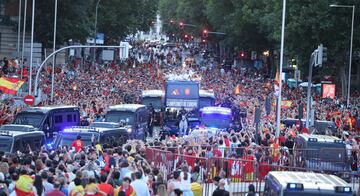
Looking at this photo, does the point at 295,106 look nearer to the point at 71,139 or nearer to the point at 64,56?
the point at 71,139

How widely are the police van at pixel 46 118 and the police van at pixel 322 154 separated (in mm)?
12769

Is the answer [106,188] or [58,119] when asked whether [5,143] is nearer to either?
[58,119]

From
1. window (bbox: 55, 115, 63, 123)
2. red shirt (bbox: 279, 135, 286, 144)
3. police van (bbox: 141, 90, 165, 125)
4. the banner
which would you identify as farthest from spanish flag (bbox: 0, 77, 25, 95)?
the banner

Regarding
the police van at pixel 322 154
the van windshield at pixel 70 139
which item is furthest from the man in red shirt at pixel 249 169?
the van windshield at pixel 70 139

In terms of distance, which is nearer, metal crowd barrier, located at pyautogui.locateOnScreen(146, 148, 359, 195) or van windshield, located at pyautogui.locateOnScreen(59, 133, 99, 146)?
metal crowd barrier, located at pyautogui.locateOnScreen(146, 148, 359, 195)

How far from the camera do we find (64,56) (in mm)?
89750

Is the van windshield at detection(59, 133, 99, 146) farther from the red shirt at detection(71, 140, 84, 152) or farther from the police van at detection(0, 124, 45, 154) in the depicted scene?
the red shirt at detection(71, 140, 84, 152)

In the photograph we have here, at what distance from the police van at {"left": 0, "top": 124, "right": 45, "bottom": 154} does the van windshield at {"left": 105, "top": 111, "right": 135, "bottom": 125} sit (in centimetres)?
930

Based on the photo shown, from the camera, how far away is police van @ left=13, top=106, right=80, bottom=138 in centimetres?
3747

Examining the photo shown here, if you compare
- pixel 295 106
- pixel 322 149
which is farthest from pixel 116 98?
pixel 322 149

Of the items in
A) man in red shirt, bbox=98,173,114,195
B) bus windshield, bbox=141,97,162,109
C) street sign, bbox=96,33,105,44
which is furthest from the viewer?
street sign, bbox=96,33,105,44

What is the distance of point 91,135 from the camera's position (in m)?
31.1

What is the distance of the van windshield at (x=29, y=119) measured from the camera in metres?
37.3

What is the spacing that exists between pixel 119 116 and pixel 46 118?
169 inches
